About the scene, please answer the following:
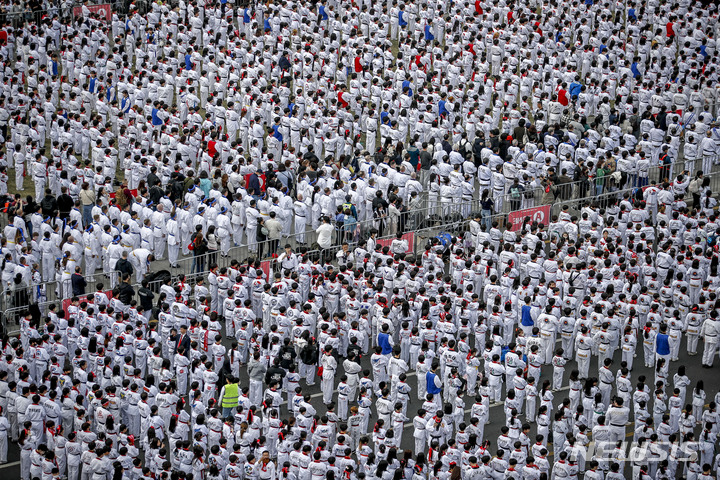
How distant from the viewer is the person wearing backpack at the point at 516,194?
32.3m

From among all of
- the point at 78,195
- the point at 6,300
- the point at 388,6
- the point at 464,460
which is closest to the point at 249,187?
the point at 78,195

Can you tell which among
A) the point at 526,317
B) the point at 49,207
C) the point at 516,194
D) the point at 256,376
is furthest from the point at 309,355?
the point at 49,207

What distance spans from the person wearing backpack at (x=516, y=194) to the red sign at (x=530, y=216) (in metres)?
0.63

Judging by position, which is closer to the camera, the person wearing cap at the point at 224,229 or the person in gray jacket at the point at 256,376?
the person in gray jacket at the point at 256,376

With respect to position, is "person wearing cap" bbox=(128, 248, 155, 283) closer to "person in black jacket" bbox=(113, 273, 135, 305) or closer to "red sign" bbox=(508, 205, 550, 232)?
"person in black jacket" bbox=(113, 273, 135, 305)

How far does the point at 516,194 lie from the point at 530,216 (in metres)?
0.74

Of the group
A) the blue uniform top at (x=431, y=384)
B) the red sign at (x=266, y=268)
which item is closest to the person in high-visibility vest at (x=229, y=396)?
the blue uniform top at (x=431, y=384)

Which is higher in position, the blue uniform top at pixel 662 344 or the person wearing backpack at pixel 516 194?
the person wearing backpack at pixel 516 194

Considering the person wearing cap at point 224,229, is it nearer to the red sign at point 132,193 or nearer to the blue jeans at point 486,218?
the red sign at point 132,193

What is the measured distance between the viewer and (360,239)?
2961 centimetres

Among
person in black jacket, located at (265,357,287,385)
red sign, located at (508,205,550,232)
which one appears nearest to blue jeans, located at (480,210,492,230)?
red sign, located at (508,205,550,232)

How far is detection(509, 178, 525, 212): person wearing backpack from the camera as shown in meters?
32.3

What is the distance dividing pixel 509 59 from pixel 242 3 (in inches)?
417

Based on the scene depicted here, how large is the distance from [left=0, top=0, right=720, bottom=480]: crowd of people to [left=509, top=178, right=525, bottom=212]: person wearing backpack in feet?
0.23
